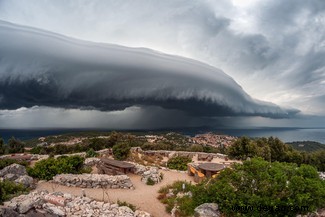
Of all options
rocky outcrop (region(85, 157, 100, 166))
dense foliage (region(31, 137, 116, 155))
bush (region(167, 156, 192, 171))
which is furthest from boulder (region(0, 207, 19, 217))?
dense foliage (region(31, 137, 116, 155))

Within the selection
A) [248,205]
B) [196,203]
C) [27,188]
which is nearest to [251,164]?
[248,205]

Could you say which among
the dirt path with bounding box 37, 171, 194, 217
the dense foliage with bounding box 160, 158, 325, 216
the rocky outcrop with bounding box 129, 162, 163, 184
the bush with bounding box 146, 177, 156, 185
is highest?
the dense foliage with bounding box 160, 158, 325, 216

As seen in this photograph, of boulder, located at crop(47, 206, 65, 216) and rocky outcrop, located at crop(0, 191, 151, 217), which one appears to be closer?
rocky outcrop, located at crop(0, 191, 151, 217)

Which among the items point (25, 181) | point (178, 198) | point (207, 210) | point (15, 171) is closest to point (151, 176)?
point (178, 198)

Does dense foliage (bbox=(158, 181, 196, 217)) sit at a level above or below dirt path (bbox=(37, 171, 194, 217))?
above

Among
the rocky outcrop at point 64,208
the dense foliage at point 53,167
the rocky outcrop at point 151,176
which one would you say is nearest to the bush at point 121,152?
the dense foliage at point 53,167

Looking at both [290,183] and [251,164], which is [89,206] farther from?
[290,183]

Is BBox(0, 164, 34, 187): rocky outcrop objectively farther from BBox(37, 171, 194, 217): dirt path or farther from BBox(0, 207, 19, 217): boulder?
BBox(0, 207, 19, 217): boulder
